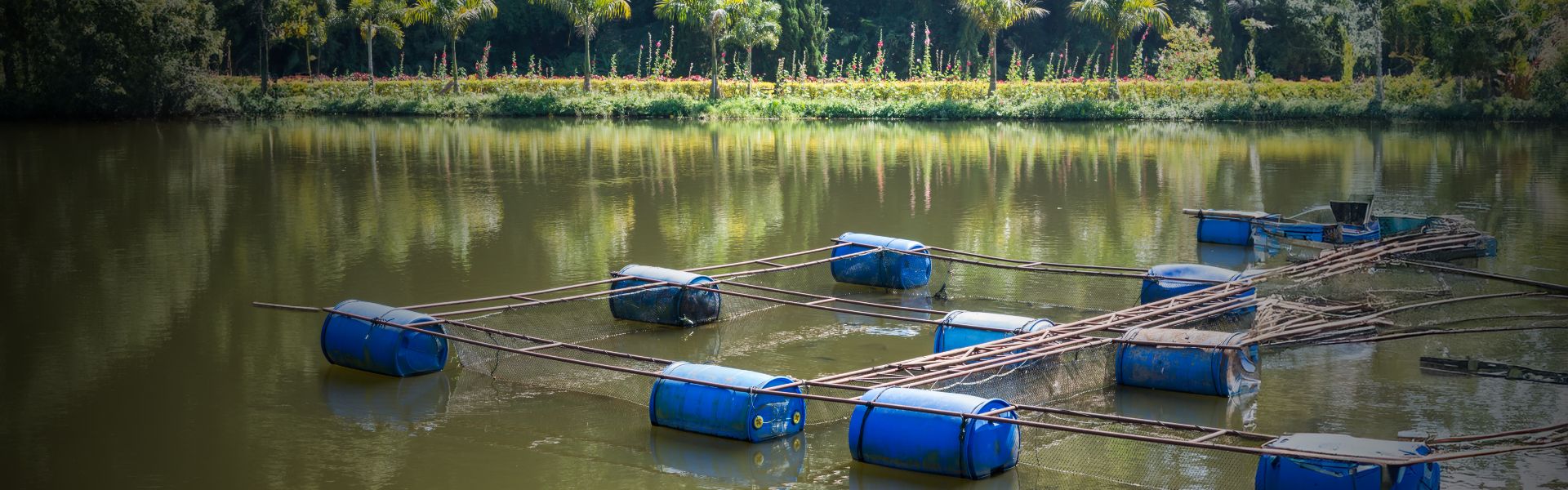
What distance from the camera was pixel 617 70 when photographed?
5275cm

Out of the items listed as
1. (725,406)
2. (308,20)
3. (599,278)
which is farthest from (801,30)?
(725,406)

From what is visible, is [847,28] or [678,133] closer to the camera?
[678,133]

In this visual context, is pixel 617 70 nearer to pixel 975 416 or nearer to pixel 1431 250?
pixel 1431 250

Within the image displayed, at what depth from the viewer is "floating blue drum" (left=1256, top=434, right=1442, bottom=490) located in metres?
5.93

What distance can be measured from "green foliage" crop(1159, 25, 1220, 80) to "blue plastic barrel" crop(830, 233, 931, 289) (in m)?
29.9

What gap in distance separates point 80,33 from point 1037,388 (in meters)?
33.6

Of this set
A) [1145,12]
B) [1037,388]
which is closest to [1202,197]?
[1037,388]

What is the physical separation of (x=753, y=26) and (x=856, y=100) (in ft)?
13.0

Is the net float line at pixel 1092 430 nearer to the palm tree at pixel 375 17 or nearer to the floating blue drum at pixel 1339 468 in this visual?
the floating blue drum at pixel 1339 468

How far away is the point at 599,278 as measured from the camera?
491 inches

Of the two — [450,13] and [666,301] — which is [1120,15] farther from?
[666,301]

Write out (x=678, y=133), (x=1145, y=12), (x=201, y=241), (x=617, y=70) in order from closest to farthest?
(x=201, y=241), (x=678, y=133), (x=1145, y=12), (x=617, y=70)

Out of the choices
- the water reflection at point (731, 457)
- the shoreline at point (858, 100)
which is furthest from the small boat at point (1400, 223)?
the shoreline at point (858, 100)

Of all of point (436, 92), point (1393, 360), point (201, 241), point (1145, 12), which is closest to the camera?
point (1393, 360)
